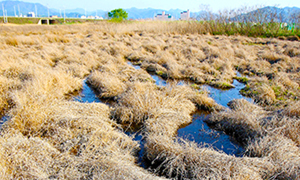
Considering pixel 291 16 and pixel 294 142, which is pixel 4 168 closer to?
pixel 294 142

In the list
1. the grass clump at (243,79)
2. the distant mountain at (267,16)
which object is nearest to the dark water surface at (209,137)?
the grass clump at (243,79)

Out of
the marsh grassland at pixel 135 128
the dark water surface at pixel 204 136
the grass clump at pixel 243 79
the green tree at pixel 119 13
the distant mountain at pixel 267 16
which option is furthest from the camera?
the green tree at pixel 119 13

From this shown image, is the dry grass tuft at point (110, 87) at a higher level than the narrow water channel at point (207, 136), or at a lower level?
higher

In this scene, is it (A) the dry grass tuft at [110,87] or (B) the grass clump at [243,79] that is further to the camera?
(B) the grass clump at [243,79]

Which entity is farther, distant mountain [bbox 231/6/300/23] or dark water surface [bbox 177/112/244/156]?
distant mountain [bbox 231/6/300/23]

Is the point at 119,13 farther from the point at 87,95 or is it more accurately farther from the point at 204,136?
the point at 204,136

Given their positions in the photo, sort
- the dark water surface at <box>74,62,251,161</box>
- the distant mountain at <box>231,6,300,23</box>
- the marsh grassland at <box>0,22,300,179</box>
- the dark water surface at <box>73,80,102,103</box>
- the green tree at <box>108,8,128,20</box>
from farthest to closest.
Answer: the green tree at <box>108,8,128,20</box>
the distant mountain at <box>231,6,300,23</box>
the dark water surface at <box>73,80,102,103</box>
the dark water surface at <box>74,62,251,161</box>
the marsh grassland at <box>0,22,300,179</box>

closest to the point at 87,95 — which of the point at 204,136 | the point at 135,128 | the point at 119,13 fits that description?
the point at 135,128

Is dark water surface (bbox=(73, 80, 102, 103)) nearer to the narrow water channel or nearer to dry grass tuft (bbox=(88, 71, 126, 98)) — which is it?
dry grass tuft (bbox=(88, 71, 126, 98))

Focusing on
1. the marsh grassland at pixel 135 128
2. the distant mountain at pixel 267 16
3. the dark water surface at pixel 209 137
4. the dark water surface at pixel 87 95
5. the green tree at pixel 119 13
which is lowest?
the dark water surface at pixel 209 137

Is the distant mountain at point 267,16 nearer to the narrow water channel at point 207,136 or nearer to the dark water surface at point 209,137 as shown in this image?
the narrow water channel at point 207,136

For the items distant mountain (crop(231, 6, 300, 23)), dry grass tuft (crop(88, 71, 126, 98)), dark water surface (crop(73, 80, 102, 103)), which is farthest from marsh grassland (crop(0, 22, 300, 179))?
distant mountain (crop(231, 6, 300, 23))

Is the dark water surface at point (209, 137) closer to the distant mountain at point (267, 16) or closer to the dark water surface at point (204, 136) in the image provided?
the dark water surface at point (204, 136)

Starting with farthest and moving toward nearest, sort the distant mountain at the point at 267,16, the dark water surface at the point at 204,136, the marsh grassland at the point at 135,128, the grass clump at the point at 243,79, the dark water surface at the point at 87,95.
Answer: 1. the distant mountain at the point at 267,16
2. the grass clump at the point at 243,79
3. the dark water surface at the point at 87,95
4. the dark water surface at the point at 204,136
5. the marsh grassland at the point at 135,128
